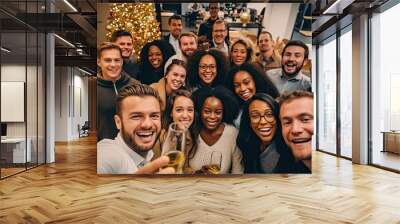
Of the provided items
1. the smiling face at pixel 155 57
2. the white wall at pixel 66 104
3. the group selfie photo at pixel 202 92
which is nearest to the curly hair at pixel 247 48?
the group selfie photo at pixel 202 92

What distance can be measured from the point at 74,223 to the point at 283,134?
13.0 ft

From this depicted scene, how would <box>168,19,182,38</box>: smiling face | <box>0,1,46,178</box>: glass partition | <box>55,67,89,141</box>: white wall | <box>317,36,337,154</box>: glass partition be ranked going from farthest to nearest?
<box>55,67,89,141</box>: white wall, <box>317,36,337,154</box>: glass partition, <box>0,1,46,178</box>: glass partition, <box>168,19,182,38</box>: smiling face

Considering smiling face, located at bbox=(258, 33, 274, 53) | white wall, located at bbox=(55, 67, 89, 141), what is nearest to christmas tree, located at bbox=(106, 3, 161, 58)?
smiling face, located at bbox=(258, 33, 274, 53)

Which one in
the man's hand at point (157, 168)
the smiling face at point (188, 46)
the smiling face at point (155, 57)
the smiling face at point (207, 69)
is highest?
the smiling face at point (188, 46)

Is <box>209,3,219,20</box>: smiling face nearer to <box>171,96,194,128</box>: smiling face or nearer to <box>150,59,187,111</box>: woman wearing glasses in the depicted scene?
<box>150,59,187,111</box>: woman wearing glasses

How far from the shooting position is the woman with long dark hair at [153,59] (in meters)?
7.00

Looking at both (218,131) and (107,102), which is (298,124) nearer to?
(218,131)

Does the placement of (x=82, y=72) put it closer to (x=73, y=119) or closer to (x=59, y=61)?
(x=73, y=119)

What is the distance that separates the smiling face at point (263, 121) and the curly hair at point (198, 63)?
0.73m

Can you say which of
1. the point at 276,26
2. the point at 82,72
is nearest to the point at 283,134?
the point at 276,26

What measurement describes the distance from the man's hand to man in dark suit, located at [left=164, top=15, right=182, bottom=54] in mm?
1927

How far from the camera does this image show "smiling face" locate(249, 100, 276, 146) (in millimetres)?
6969

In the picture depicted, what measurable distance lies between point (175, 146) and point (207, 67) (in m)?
1.49

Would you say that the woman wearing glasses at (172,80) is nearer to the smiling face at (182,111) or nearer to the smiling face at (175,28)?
the smiling face at (182,111)
